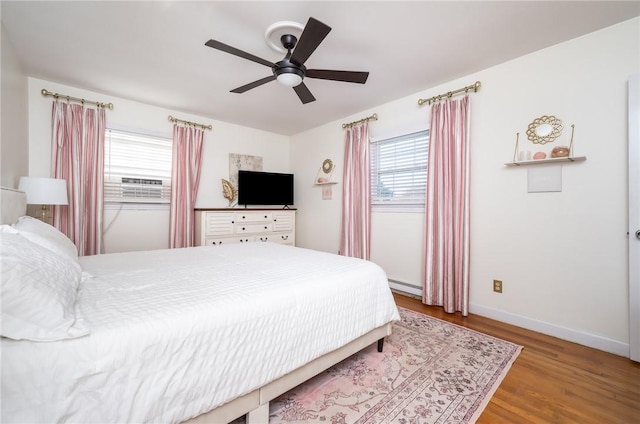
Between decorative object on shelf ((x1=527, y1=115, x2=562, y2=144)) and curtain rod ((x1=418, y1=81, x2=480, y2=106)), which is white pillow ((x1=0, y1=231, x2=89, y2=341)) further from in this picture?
curtain rod ((x1=418, y1=81, x2=480, y2=106))

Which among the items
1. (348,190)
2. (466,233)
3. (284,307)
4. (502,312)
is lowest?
(502,312)

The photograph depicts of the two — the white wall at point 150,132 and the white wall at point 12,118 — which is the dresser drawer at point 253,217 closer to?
the white wall at point 150,132

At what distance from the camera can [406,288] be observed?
342cm

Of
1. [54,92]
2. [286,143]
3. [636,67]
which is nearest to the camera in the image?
[636,67]

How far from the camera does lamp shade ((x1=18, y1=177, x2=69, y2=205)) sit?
8.00ft

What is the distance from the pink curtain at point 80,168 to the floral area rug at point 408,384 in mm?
3155

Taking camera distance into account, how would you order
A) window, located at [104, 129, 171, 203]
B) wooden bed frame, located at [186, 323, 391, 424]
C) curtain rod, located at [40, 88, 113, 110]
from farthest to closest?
1. window, located at [104, 129, 171, 203]
2. curtain rod, located at [40, 88, 113, 110]
3. wooden bed frame, located at [186, 323, 391, 424]

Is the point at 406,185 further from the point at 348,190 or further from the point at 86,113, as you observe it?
the point at 86,113

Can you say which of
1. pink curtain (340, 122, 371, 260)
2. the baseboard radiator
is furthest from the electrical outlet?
pink curtain (340, 122, 371, 260)

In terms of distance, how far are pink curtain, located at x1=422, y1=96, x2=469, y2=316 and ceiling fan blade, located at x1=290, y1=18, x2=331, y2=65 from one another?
1.85 m

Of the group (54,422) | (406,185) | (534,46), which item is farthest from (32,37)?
(534,46)

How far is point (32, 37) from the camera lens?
226 centimetres

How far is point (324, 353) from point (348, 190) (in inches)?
109

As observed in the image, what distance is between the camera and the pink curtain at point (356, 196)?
3795 mm
